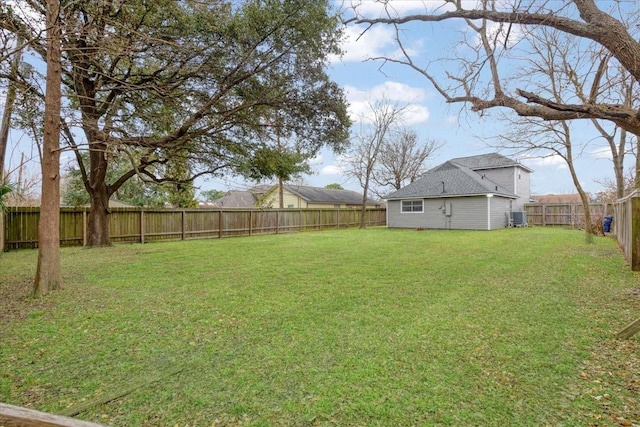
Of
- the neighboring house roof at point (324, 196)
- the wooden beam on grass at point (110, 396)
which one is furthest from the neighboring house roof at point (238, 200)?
the wooden beam on grass at point (110, 396)

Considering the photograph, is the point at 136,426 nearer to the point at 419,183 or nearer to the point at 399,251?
the point at 399,251

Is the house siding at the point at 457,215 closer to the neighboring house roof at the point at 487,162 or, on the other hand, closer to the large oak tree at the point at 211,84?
the neighboring house roof at the point at 487,162

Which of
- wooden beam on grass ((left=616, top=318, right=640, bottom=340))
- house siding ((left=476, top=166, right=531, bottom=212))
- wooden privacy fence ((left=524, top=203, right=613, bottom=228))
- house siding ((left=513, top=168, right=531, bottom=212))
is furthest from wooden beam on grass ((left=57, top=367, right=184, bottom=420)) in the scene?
house siding ((left=513, top=168, right=531, bottom=212))

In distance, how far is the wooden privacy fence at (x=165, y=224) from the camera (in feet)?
35.3

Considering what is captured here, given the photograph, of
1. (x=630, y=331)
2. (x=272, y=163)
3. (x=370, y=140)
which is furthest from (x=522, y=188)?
(x=630, y=331)

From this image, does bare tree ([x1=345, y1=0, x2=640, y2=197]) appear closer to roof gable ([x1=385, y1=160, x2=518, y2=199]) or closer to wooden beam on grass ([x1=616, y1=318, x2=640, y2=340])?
wooden beam on grass ([x1=616, y1=318, x2=640, y2=340])

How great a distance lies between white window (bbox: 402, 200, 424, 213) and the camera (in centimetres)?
2072

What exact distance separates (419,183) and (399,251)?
519 inches

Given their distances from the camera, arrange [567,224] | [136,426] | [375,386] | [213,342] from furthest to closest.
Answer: [567,224], [213,342], [375,386], [136,426]

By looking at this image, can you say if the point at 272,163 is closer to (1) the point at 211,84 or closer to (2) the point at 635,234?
(1) the point at 211,84

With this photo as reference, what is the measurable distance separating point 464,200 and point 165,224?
15.6 metres

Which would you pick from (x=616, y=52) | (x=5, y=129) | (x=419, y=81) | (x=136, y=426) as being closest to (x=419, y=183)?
(x=419, y=81)

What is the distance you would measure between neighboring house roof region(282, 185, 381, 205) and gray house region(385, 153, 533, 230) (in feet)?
29.5

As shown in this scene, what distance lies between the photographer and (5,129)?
10086 millimetres
